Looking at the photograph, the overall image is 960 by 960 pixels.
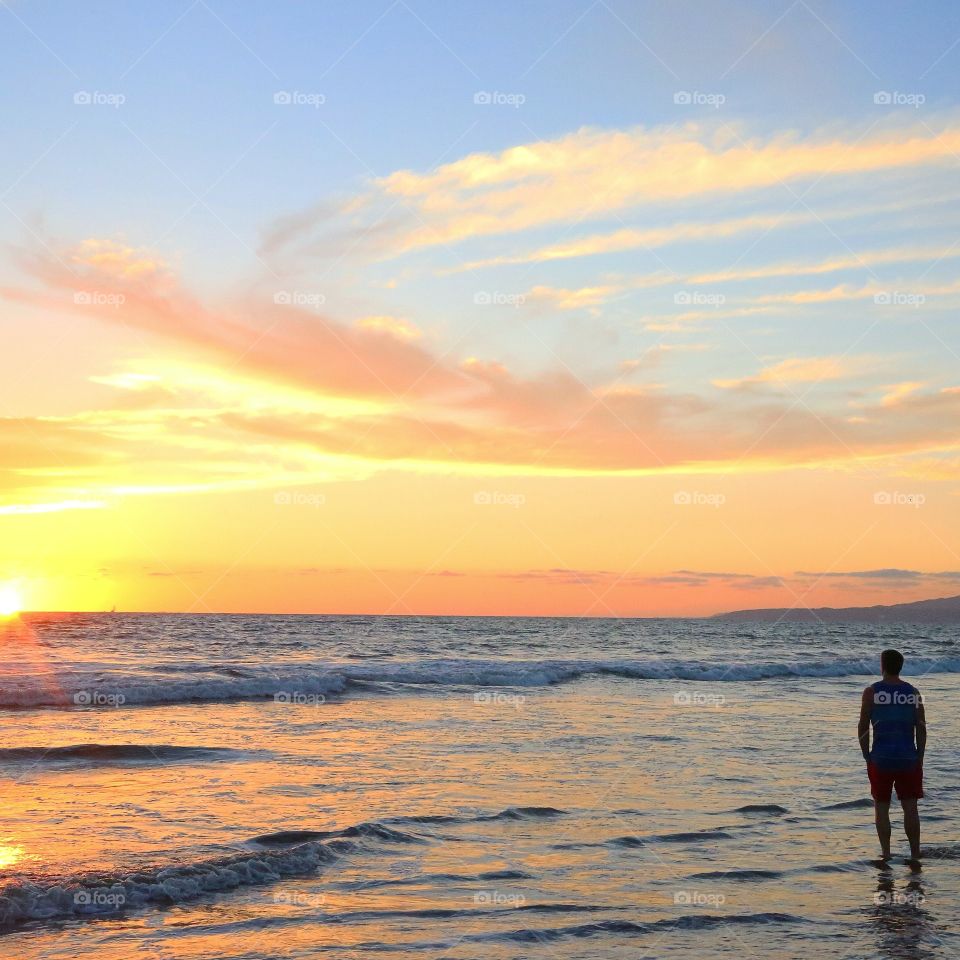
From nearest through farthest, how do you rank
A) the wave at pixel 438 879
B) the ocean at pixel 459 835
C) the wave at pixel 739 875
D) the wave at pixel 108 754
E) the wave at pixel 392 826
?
the ocean at pixel 459 835 → the wave at pixel 438 879 → the wave at pixel 739 875 → the wave at pixel 392 826 → the wave at pixel 108 754

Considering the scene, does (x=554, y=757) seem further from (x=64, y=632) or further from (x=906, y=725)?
(x=64, y=632)

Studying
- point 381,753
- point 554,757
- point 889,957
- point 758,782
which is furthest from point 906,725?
point 381,753

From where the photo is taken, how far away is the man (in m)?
10.6

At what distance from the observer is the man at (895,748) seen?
10.6 m

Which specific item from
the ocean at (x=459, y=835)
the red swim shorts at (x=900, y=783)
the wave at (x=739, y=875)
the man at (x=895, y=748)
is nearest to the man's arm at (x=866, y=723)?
the man at (x=895, y=748)

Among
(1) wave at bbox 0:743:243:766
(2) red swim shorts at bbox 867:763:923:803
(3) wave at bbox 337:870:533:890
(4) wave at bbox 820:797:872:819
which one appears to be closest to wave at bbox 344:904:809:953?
(3) wave at bbox 337:870:533:890

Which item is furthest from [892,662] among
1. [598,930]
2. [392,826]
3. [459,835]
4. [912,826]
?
[392,826]

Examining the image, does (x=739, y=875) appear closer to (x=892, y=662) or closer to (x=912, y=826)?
(x=912, y=826)

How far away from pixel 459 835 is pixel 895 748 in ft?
16.1

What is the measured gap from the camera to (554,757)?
17.2 m

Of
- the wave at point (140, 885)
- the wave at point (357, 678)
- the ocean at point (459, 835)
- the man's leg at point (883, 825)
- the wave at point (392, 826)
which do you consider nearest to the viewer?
the ocean at point (459, 835)

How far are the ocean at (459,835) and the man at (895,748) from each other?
1.71 feet

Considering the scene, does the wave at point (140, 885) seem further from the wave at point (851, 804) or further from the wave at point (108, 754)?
the wave at point (108, 754)

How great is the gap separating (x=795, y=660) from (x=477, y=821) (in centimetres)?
4814
